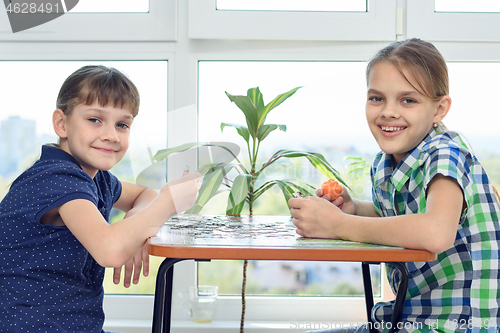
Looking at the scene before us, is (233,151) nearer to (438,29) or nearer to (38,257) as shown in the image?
(38,257)

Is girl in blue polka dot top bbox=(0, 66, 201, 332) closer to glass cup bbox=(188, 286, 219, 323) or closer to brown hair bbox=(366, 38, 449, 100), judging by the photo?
brown hair bbox=(366, 38, 449, 100)

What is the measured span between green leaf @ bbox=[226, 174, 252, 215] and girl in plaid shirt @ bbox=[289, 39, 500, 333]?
1.29 ft

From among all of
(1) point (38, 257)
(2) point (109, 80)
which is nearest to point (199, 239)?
(1) point (38, 257)

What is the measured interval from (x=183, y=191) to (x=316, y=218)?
291mm

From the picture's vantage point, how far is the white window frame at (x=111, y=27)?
5.66 ft

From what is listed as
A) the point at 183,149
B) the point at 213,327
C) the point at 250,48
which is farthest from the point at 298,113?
the point at 213,327

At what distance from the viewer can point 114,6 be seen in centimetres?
178

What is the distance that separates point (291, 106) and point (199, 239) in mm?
1146

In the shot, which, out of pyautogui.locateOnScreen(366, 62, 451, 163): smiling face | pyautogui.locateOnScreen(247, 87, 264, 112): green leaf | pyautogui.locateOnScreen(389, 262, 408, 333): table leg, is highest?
pyautogui.locateOnScreen(247, 87, 264, 112): green leaf

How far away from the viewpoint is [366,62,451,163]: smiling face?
955 millimetres

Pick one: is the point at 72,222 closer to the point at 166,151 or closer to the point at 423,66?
the point at 166,151

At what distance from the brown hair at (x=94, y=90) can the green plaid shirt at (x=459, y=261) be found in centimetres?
Result: 68

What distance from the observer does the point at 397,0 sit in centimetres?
174

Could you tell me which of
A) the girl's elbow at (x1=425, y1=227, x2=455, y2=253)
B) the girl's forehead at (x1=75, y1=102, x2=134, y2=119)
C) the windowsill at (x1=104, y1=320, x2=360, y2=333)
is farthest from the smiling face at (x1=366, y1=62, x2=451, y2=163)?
the windowsill at (x1=104, y1=320, x2=360, y2=333)
